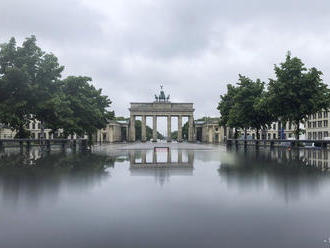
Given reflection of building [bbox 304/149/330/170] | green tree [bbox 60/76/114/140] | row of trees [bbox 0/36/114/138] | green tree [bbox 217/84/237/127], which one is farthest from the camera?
green tree [bbox 217/84/237/127]

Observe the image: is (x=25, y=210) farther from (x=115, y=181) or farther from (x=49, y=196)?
(x=115, y=181)

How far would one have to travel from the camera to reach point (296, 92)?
3769 cm

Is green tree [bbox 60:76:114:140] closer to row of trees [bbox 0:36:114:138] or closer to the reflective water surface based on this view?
row of trees [bbox 0:36:114:138]

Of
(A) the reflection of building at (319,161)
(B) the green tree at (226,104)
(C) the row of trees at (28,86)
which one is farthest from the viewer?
(B) the green tree at (226,104)

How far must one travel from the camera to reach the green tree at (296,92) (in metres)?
37.0

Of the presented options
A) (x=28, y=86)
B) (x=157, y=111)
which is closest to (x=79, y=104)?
(x=28, y=86)

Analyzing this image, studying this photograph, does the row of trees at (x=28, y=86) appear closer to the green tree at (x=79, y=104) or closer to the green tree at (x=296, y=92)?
the green tree at (x=79, y=104)

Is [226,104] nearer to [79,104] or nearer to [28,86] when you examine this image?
[79,104]

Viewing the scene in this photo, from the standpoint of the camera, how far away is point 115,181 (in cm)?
1078

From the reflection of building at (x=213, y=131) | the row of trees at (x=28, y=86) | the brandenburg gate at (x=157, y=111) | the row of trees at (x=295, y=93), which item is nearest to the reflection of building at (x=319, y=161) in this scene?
the row of trees at (x=295, y=93)

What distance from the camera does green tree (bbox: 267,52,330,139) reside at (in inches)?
1455

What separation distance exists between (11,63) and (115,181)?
25.6 m

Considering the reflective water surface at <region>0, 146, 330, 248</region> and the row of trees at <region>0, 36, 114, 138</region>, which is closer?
the reflective water surface at <region>0, 146, 330, 248</region>

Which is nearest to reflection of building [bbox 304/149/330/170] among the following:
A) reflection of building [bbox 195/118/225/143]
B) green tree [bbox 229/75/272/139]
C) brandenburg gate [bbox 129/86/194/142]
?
green tree [bbox 229/75/272/139]
